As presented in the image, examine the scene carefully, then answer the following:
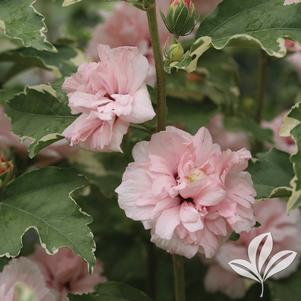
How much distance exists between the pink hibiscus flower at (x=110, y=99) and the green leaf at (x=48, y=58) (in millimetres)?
245

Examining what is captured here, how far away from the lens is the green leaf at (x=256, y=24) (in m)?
0.78

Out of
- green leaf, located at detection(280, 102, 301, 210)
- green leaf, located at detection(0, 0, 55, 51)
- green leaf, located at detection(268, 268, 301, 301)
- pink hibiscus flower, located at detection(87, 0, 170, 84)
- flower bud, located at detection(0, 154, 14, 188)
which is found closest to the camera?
green leaf, located at detection(280, 102, 301, 210)

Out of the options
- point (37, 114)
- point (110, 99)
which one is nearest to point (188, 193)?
point (110, 99)

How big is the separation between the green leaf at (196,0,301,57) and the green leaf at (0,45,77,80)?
248 millimetres

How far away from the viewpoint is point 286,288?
1.03 m

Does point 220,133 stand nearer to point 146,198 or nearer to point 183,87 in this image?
point 183,87

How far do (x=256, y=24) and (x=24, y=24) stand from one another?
0.25 metres

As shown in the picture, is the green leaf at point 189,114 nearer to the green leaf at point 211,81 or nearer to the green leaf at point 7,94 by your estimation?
the green leaf at point 211,81

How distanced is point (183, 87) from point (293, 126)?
40 centimetres

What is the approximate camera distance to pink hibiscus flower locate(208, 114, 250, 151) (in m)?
1.20

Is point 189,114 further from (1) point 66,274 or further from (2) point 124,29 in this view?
(1) point 66,274

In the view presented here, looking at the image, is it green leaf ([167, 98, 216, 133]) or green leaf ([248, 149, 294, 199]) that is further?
green leaf ([167, 98, 216, 133])

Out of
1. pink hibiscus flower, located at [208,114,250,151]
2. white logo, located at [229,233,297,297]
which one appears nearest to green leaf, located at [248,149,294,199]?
white logo, located at [229,233,297,297]

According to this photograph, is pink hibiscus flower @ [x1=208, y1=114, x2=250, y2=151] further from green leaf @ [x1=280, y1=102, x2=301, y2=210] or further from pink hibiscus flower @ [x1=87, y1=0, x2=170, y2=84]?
green leaf @ [x1=280, y1=102, x2=301, y2=210]
